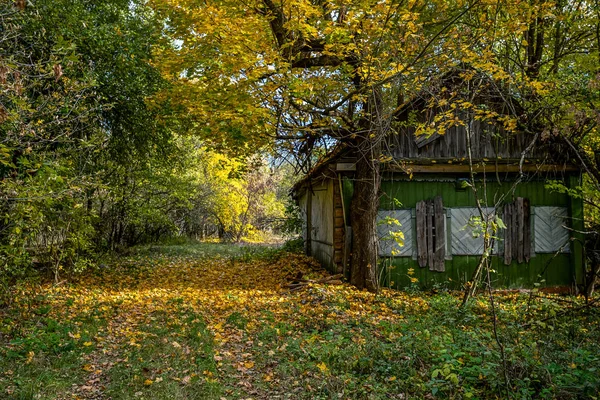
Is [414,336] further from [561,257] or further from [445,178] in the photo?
[561,257]

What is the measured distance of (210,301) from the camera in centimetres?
906

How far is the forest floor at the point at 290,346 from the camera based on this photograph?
451 centimetres

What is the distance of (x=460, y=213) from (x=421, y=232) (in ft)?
3.83

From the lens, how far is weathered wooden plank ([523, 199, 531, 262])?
10.9 metres

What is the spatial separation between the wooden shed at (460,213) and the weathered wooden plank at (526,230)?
26 millimetres

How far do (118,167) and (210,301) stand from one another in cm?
653

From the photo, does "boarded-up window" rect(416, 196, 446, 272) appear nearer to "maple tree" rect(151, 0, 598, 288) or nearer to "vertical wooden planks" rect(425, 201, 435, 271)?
"vertical wooden planks" rect(425, 201, 435, 271)

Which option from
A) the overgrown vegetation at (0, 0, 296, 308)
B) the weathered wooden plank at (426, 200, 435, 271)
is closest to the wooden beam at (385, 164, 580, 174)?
the weathered wooden plank at (426, 200, 435, 271)

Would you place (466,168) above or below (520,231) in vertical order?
above

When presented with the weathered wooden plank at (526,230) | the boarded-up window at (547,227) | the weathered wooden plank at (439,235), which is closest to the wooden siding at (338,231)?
the weathered wooden plank at (439,235)

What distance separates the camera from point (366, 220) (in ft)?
32.8

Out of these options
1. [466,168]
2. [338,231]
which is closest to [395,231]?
[338,231]

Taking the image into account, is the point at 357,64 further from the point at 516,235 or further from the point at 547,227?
the point at 547,227

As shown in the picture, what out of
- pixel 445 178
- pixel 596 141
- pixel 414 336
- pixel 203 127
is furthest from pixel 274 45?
pixel 596 141
